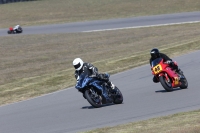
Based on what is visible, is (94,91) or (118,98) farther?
(118,98)

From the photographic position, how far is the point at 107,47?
30.3 m

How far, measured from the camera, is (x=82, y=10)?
5356cm

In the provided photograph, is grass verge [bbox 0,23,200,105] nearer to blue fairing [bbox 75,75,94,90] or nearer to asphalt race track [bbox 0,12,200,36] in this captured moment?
asphalt race track [bbox 0,12,200,36]

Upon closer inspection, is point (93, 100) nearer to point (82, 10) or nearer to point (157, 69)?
point (157, 69)

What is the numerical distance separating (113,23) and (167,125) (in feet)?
107

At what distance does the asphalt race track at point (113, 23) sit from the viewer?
39469mm

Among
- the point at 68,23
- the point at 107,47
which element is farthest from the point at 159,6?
the point at 107,47

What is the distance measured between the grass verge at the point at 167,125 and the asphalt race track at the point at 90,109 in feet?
3.02

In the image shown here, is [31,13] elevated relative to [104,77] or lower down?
elevated

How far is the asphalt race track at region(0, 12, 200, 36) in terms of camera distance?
39.5m

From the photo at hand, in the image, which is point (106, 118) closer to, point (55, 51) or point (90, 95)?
point (90, 95)

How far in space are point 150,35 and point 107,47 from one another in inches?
167

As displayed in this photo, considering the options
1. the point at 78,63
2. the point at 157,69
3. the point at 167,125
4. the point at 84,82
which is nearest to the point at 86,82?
the point at 84,82

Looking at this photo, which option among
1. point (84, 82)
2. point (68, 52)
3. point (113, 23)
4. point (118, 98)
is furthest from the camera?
point (113, 23)
